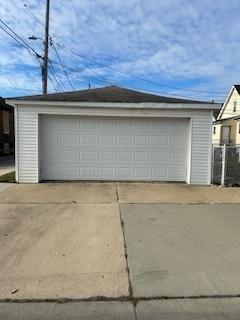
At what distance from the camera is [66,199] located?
9289 millimetres

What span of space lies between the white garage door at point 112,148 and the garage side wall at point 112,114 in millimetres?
258

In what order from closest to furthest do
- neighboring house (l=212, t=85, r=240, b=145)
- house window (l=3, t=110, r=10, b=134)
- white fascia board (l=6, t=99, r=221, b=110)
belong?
white fascia board (l=6, t=99, r=221, b=110) → house window (l=3, t=110, r=10, b=134) → neighboring house (l=212, t=85, r=240, b=145)

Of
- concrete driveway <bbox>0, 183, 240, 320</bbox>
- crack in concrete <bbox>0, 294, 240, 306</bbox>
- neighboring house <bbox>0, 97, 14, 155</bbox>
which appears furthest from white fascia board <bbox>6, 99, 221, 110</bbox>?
neighboring house <bbox>0, 97, 14, 155</bbox>

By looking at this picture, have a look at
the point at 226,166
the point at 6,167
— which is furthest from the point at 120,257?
the point at 6,167

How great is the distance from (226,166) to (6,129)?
20.7 metres

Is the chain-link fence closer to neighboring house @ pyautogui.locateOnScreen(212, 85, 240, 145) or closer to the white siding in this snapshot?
the white siding

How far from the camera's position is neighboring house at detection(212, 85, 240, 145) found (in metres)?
35.2

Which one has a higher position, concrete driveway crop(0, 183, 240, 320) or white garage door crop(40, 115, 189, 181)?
white garage door crop(40, 115, 189, 181)

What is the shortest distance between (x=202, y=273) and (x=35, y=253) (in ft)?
8.14

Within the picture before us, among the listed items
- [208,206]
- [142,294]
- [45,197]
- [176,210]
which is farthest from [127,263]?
[45,197]

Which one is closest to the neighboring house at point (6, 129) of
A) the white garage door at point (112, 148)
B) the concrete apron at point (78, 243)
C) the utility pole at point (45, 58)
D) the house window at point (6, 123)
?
the house window at point (6, 123)

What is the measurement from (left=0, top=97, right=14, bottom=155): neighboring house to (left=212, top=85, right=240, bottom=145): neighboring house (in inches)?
786

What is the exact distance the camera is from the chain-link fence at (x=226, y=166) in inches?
477

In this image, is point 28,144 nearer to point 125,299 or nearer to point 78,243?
point 78,243
